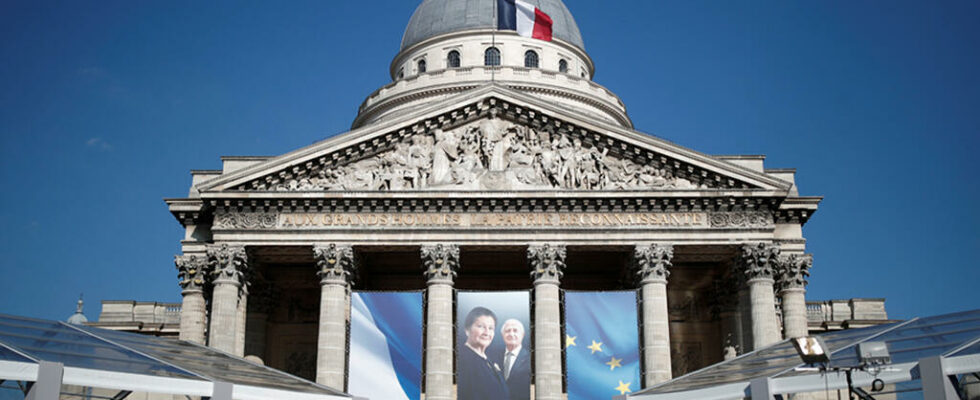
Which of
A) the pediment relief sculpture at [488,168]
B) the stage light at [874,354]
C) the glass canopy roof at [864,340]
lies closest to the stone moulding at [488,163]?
the pediment relief sculpture at [488,168]

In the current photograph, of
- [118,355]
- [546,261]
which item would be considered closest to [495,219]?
[546,261]

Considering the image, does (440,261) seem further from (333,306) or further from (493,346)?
(333,306)

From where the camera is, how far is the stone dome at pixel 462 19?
7169cm

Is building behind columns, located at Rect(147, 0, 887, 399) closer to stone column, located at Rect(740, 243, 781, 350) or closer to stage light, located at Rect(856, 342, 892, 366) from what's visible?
stone column, located at Rect(740, 243, 781, 350)

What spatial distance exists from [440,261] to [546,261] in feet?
13.2

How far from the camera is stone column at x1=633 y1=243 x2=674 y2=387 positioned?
39.6 m

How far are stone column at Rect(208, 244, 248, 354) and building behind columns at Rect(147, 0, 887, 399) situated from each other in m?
0.06

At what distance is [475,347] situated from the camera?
3919 cm

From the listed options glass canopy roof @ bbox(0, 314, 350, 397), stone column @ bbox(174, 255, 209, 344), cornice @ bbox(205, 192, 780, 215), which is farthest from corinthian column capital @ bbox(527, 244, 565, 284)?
glass canopy roof @ bbox(0, 314, 350, 397)

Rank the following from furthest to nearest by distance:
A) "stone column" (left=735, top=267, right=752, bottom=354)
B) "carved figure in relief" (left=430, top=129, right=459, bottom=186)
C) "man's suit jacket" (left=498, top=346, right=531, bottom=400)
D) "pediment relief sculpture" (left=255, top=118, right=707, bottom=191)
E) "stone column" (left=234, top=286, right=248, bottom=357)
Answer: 1. "carved figure in relief" (left=430, top=129, right=459, bottom=186)
2. "pediment relief sculpture" (left=255, top=118, right=707, bottom=191)
3. "stone column" (left=234, top=286, right=248, bottom=357)
4. "stone column" (left=735, top=267, right=752, bottom=354)
5. "man's suit jacket" (left=498, top=346, right=531, bottom=400)

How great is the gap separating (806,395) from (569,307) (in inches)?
367

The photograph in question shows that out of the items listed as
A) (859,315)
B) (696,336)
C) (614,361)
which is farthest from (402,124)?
(859,315)

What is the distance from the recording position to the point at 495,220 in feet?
135

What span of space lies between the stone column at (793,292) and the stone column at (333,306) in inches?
666
